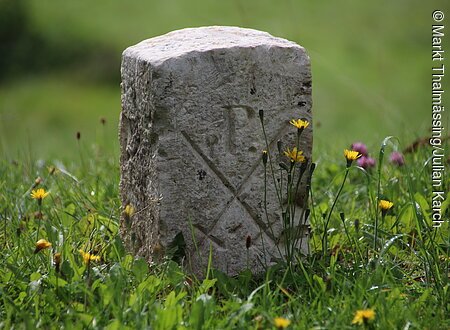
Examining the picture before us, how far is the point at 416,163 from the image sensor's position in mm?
4254

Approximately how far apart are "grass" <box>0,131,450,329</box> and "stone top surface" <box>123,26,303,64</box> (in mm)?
612

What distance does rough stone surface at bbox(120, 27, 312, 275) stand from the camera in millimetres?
3025

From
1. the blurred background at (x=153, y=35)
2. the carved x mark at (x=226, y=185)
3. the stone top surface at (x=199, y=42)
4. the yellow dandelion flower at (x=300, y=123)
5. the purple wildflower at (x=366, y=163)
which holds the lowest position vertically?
the blurred background at (x=153, y=35)

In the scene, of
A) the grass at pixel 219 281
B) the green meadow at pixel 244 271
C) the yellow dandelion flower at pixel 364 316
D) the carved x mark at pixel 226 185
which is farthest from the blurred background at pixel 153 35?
the yellow dandelion flower at pixel 364 316

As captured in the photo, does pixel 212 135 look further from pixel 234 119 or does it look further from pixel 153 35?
pixel 153 35

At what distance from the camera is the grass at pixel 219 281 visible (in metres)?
2.70

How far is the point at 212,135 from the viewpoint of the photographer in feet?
10.1

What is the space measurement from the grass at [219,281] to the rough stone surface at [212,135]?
147 millimetres

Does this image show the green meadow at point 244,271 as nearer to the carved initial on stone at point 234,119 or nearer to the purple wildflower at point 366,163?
the purple wildflower at point 366,163

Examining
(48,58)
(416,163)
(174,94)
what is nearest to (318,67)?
(48,58)

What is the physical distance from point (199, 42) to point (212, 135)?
1.19 ft

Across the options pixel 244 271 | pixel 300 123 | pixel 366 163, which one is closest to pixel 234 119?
pixel 300 123

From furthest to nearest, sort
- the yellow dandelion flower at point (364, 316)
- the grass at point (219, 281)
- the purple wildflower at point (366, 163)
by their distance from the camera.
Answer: the purple wildflower at point (366, 163) → the grass at point (219, 281) → the yellow dandelion flower at point (364, 316)

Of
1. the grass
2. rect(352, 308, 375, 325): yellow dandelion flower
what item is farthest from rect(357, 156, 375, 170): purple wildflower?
rect(352, 308, 375, 325): yellow dandelion flower
